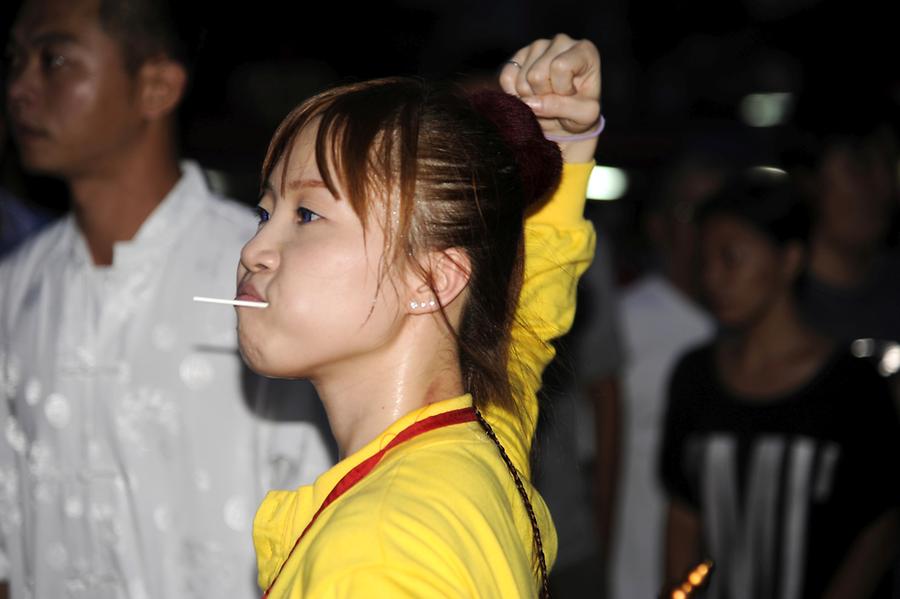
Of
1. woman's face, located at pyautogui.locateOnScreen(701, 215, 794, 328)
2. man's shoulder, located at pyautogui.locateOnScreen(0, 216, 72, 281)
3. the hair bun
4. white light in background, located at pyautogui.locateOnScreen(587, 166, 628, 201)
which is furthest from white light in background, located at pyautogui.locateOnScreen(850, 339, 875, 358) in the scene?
white light in background, located at pyautogui.locateOnScreen(587, 166, 628, 201)

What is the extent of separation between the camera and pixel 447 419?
1424 millimetres

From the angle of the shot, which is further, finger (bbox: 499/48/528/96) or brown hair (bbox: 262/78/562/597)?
finger (bbox: 499/48/528/96)

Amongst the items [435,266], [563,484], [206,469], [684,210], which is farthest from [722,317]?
[435,266]

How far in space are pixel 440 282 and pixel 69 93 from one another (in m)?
1.19

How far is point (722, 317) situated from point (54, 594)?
6.19 feet

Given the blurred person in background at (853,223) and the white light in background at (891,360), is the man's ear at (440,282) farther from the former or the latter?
the blurred person in background at (853,223)

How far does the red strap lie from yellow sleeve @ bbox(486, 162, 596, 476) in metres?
0.27

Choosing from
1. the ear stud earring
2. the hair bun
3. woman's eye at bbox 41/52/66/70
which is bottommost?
the ear stud earring

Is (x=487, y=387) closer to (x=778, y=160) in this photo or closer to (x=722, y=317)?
(x=722, y=317)

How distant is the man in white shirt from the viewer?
2105 millimetres

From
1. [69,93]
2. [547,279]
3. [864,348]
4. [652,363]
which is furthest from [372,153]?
[652,363]

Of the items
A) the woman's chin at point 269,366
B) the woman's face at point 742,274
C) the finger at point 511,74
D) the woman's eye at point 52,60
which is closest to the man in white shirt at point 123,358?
the woman's eye at point 52,60

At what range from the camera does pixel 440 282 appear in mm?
1493

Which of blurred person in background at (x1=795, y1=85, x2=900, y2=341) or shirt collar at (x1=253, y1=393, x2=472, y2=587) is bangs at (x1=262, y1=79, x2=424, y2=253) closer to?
shirt collar at (x1=253, y1=393, x2=472, y2=587)
